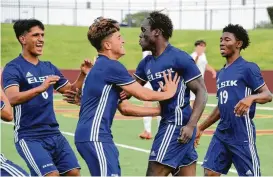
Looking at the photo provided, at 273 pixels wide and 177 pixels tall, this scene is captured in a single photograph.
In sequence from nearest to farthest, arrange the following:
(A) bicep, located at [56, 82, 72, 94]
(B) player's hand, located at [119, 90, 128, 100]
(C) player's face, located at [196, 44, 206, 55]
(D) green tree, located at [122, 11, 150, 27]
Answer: (B) player's hand, located at [119, 90, 128, 100] < (A) bicep, located at [56, 82, 72, 94] < (C) player's face, located at [196, 44, 206, 55] < (D) green tree, located at [122, 11, 150, 27]

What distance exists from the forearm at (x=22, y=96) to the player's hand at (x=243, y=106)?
2.22 metres

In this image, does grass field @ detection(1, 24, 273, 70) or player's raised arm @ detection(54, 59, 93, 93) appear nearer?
player's raised arm @ detection(54, 59, 93, 93)

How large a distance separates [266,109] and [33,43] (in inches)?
707

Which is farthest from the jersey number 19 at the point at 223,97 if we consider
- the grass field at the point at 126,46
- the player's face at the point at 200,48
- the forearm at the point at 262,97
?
the grass field at the point at 126,46

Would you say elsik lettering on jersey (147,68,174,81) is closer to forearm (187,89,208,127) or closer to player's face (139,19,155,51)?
player's face (139,19,155,51)

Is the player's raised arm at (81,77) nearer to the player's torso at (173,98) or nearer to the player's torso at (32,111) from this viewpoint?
the player's torso at (32,111)

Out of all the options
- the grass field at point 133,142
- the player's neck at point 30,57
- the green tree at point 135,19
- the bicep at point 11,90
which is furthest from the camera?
the green tree at point 135,19

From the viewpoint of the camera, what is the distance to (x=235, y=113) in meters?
8.95

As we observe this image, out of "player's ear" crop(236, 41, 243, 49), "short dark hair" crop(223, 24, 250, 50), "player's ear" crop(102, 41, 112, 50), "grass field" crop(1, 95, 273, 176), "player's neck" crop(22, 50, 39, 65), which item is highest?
"short dark hair" crop(223, 24, 250, 50)

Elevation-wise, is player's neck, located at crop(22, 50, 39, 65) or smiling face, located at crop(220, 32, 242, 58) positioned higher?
smiling face, located at crop(220, 32, 242, 58)

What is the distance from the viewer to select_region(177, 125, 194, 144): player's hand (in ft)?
27.1

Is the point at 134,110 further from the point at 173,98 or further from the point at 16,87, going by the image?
the point at 16,87

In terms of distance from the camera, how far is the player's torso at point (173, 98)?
8.33 metres

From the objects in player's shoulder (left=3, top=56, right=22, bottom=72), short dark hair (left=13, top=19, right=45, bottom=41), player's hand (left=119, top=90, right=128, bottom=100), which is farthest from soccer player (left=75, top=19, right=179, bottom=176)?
short dark hair (left=13, top=19, right=45, bottom=41)
